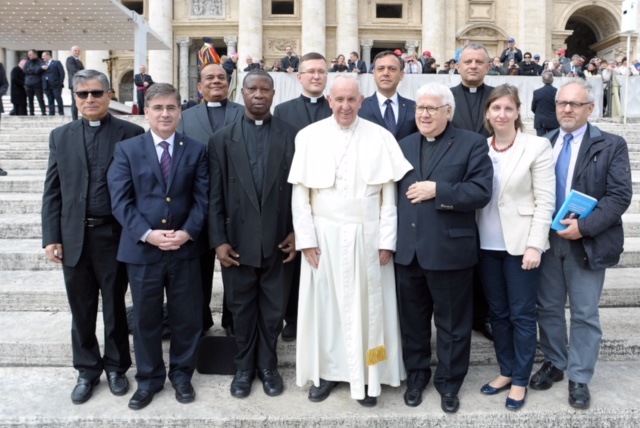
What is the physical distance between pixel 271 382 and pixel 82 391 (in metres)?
1.33

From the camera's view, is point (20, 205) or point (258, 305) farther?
point (20, 205)

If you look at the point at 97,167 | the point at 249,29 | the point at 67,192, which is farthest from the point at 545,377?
the point at 249,29

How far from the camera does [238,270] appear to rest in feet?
12.5

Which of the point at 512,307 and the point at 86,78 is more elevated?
the point at 86,78

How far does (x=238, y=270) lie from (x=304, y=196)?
72 cm

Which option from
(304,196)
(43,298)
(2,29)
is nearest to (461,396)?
(304,196)

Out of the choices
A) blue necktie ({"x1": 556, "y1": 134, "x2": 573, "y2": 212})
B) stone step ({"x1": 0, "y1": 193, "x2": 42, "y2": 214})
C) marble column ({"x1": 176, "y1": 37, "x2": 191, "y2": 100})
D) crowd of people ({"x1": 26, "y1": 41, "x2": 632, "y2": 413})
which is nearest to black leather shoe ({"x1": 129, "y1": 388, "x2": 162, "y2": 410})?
crowd of people ({"x1": 26, "y1": 41, "x2": 632, "y2": 413})

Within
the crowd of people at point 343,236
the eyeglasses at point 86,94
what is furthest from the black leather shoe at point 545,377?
the eyeglasses at point 86,94

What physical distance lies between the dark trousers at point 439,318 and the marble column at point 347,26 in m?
27.2

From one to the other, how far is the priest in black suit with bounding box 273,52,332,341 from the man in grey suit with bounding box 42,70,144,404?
1.37 metres

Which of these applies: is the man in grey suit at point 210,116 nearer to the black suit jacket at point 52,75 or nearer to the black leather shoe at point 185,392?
the black leather shoe at point 185,392

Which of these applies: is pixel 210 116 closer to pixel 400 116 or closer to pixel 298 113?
pixel 298 113

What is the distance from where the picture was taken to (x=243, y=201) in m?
3.74

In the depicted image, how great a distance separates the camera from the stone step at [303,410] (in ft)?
11.6
